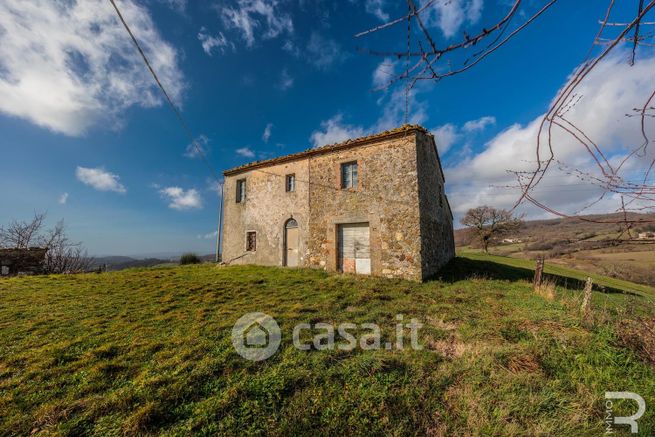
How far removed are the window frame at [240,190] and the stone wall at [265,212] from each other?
199mm

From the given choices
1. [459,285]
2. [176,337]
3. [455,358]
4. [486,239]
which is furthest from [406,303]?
[486,239]

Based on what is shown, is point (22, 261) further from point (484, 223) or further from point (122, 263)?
point (484, 223)

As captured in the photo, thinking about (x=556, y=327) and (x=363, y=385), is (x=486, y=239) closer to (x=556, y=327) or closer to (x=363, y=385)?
(x=556, y=327)

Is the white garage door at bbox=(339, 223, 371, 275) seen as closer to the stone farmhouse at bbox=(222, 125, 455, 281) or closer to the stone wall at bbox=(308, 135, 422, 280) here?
the stone farmhouse at bbox=(222, 125, 455, 281)

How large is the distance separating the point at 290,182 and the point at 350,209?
3.85 meters

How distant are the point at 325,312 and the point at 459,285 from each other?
5.62 metres

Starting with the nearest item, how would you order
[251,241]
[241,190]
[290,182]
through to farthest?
[290,182] → [251,241] → [241,190]

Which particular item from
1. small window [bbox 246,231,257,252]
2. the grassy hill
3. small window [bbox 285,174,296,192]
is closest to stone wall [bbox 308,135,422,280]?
small window [bbox 285,174,296,192]

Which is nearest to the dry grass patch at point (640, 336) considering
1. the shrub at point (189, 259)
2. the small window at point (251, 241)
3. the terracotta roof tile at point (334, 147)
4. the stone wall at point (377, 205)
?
the stone wall at point (377, 205)

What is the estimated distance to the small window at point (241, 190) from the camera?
46.8ft

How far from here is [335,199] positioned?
10.9m

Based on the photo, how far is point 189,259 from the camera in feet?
56.2

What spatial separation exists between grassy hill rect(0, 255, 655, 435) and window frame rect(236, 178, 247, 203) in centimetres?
893

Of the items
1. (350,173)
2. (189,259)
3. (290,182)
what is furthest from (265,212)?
(189,259)
